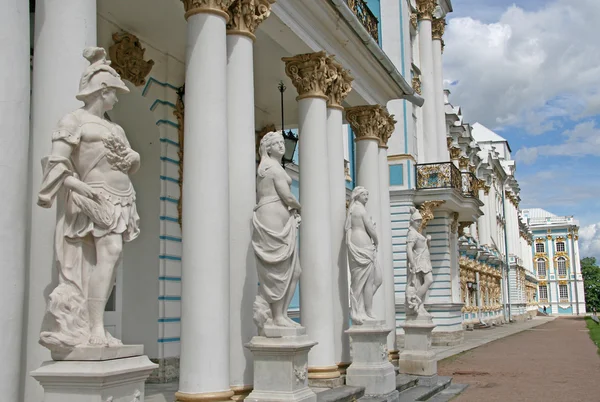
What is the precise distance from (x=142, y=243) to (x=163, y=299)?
108cm

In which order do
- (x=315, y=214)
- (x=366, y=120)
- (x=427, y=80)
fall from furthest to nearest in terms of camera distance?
(x=427, y=80)
(x=366, y=120)
(x=315, y=214)

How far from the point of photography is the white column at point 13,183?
4.84 metres

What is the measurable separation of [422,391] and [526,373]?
5.60 meters

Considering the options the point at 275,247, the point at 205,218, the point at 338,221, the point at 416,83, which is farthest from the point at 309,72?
the point at 416,83

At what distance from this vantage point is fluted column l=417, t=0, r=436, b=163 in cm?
2730

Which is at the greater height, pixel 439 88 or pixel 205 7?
pixel 439 88

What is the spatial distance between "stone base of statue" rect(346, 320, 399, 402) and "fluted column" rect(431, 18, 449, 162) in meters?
17.9

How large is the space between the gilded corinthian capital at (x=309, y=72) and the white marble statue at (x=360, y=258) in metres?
1.79

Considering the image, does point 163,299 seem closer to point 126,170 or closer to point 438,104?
point 126,170

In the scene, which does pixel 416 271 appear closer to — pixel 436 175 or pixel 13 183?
pixel 13 183

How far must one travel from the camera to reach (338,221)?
38.3ft

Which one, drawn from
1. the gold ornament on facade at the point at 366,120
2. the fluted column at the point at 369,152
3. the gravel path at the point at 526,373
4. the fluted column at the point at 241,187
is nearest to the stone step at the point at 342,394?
the fluted column at the point at 241,187

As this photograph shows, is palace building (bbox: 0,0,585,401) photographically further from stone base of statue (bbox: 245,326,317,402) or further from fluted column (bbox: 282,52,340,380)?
stone base of statue (bbox: 245,326,317,402)

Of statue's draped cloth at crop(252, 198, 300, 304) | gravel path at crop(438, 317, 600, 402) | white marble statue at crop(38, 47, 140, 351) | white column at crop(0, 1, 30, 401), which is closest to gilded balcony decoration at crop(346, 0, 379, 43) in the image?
statue's draped cloth at crop(252, 198, 300, 304)
